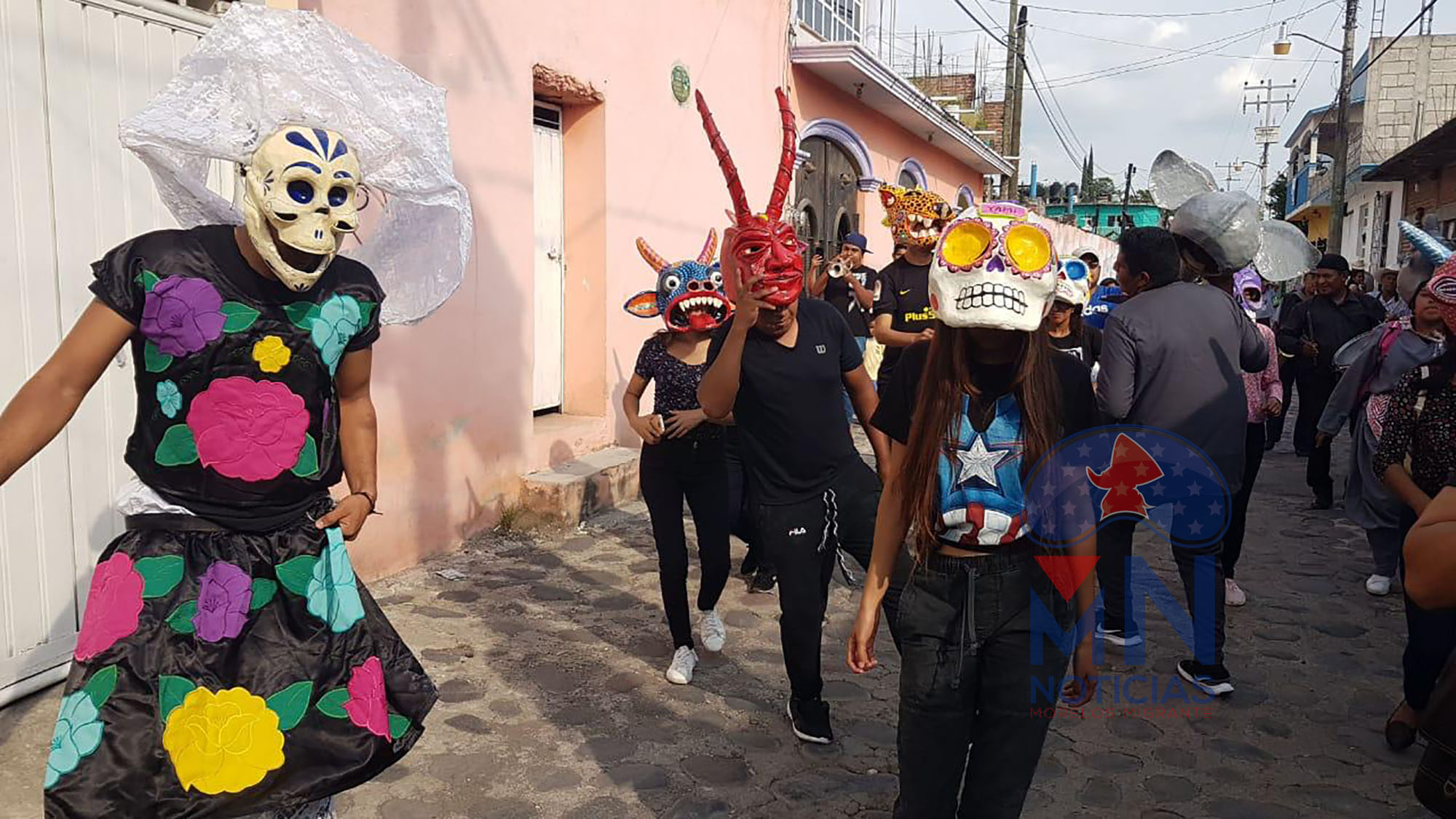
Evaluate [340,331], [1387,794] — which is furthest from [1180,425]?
[340,331]

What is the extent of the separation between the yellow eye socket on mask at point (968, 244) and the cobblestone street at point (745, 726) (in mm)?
→ 1945

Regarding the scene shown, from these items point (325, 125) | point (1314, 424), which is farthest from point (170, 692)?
point (1314, 424)

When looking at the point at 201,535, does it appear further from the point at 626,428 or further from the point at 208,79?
the point at 626,428

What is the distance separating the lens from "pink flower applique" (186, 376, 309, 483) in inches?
92.0

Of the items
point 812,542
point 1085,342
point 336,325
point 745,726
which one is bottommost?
point 745,726

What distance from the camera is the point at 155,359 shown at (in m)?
2.32

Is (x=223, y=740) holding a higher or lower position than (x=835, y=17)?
lower

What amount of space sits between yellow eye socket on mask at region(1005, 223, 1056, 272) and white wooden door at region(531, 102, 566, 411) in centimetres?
552

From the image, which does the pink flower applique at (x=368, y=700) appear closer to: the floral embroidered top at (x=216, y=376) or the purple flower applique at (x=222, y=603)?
the purple flower applique at (x=222, y=603)

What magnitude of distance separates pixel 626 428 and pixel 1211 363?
493 centimetres

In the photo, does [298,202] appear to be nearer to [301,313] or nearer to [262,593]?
[301,313]

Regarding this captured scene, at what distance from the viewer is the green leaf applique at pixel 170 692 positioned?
2230mm

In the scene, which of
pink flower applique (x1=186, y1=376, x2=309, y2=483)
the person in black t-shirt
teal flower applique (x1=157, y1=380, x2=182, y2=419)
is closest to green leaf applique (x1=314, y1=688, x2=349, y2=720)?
pink flower applique (x1=186, y1=376, x2=309, y2=483)

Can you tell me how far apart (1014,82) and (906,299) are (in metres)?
16.9
